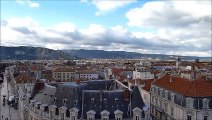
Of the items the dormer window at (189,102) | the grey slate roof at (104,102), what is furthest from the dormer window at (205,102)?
the grey slate roof at (104,102)

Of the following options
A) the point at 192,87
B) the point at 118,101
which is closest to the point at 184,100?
the point at 192,87

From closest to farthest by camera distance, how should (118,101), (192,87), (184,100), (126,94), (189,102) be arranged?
1. (118,101)
2. (126,94)
3. (189,102)
4. (184,100)
5. (192,87)

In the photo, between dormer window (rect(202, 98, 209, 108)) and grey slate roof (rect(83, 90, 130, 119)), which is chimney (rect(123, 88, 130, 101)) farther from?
dormer window (rect(202, 98, 209, 108))

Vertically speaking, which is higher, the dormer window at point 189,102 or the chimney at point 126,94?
the chimney at point 126,94

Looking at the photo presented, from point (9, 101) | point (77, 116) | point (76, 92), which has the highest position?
point (76, 92)

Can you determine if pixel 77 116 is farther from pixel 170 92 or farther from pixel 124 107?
pixel 170 92

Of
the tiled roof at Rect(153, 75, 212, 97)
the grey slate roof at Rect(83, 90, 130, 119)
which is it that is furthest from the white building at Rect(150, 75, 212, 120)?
the grey slate roof at Rect(83, 90, 130, 119)

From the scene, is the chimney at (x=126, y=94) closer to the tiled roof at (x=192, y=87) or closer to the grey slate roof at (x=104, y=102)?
the grey slate roof at (x=104, y=102)

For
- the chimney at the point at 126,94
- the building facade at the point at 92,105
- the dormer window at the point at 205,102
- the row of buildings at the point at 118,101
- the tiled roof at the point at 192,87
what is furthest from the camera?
the tiled roof at the point at 192,87

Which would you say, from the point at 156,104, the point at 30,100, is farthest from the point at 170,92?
the point at 30,100

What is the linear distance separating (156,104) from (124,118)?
27413 mm

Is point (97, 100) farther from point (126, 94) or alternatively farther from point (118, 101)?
point (126, 94)

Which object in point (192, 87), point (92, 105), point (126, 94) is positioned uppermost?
point (192, 87)

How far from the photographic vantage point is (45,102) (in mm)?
58969
